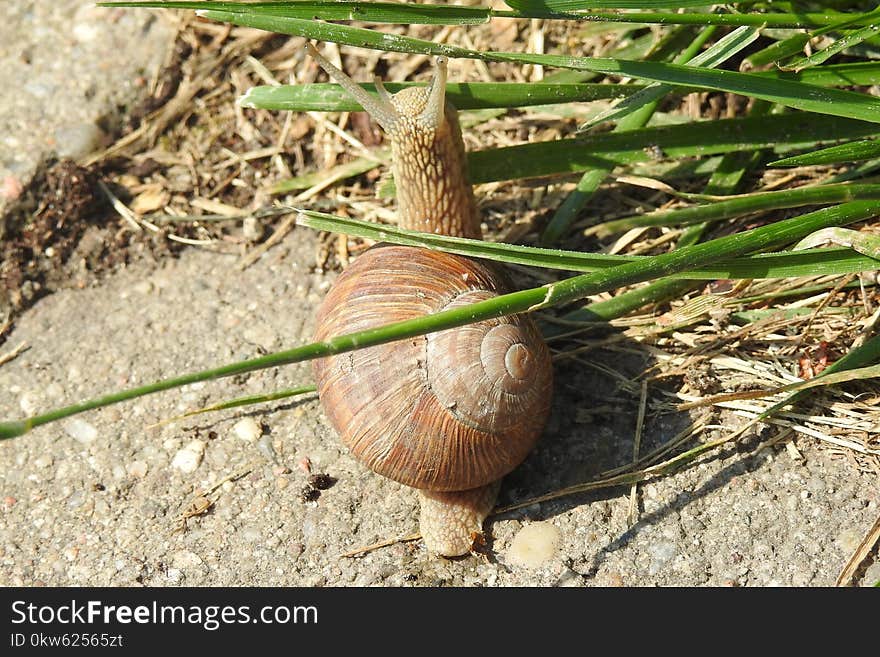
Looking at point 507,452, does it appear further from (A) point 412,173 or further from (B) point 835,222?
(B) point 835,222

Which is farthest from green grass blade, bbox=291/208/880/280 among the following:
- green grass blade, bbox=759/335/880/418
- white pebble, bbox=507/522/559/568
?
white pebble, bbox=507/522/559/568

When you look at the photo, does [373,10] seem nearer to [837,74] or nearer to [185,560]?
[837,74]

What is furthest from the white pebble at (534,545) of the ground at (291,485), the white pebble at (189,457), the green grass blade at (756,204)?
the white pebble at (189,457)

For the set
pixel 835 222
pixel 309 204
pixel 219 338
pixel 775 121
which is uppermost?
pixel 309 204

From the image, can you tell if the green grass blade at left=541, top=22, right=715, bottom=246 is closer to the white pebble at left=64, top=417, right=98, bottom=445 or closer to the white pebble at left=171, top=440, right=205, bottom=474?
the white pebble at left=171, top=440, right=205, bottom=474

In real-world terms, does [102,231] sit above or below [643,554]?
above

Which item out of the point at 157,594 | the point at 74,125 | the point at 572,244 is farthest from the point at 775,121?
the point at 74,125
